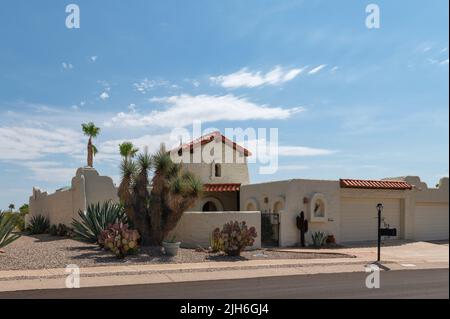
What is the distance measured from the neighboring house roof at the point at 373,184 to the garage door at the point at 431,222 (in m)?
2.06

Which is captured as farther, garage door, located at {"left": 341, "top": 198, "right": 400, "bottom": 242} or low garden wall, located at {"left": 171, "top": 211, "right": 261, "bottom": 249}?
garage door, located at {"left": 341, "top": 198, "right": 400, "bottom": 242}

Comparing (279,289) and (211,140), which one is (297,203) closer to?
(211,140)

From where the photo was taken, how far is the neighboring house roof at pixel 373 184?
75.3ft

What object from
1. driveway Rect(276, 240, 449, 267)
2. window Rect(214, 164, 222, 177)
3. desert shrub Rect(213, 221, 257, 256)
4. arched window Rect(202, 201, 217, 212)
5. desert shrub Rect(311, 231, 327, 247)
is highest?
window Rect(214, 164, 222, 177)

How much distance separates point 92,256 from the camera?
15508 mm

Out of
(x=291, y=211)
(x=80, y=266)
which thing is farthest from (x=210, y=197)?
(x=80, y=266)

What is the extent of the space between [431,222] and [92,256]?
19.5m

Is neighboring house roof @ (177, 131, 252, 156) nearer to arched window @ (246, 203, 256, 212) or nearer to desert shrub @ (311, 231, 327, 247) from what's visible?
arched window @ (246, 203, 256, 212)

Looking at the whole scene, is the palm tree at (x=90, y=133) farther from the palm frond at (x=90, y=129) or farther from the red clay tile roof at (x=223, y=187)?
the red clay tile roof at (x=223, y=187)

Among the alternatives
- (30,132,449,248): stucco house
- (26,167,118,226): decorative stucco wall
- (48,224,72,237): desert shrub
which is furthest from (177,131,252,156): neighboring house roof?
(48,224,72,237): desert shrub

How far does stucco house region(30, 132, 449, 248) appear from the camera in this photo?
1977cm

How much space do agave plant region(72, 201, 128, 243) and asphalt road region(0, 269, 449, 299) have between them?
764 centimetres

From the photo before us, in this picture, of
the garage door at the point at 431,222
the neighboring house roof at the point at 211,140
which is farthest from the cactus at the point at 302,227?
the neighboring house roof at the point at 211,140
